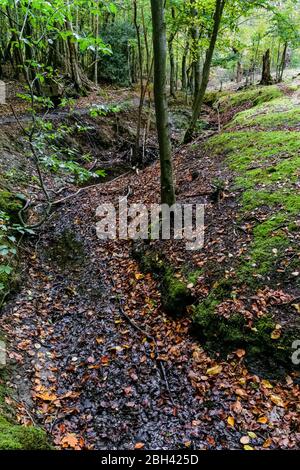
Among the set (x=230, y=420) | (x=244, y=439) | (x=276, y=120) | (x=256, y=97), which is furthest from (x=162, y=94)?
(x=256, y=97)

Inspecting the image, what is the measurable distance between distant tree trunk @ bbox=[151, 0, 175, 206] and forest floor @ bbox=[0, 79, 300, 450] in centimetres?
99

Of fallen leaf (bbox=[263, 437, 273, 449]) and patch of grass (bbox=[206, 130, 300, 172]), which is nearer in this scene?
fallen leaf (bbox=[263, 437, 273, 449])

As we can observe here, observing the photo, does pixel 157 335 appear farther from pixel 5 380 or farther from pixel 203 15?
pixel 203 15

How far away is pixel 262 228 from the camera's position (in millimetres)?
6184

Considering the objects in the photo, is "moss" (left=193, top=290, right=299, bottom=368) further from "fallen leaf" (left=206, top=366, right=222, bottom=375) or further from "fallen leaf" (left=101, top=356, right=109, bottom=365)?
"fallen leaf" (left=101, top=356, right=109, bottom=365)

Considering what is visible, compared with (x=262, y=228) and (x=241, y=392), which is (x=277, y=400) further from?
(x=262, y=228)

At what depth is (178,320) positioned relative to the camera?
5801mm

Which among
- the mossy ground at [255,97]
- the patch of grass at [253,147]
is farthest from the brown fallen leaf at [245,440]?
the mossy ground at [255,97]

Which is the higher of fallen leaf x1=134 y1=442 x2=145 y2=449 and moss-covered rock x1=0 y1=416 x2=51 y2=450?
moss-covered rock x1=0 y1=416 x2=51 y2=450

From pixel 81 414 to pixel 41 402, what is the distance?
23.1 inches

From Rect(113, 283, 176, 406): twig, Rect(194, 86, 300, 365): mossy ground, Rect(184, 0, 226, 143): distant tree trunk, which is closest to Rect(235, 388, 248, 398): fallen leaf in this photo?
Rect(194, 86, 300, 365): mossy ground

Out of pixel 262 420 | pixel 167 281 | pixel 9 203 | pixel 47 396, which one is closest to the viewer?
pixel 262 420

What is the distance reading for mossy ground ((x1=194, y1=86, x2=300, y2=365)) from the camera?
15.7 feet

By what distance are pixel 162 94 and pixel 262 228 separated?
126 inches
